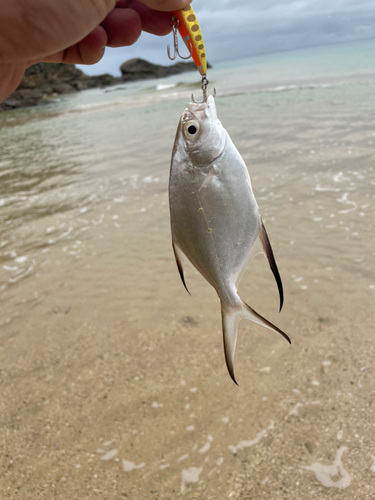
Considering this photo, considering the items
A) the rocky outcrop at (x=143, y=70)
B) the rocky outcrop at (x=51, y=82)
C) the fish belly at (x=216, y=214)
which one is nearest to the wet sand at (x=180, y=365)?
the fish belly at (x=216, y=214)

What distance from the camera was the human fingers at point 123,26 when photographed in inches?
88.4

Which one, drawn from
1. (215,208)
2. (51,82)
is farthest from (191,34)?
(51,82)

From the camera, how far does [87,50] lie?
7.71 ft

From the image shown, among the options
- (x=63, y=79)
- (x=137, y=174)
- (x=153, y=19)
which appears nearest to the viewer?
(x=153, y=19)

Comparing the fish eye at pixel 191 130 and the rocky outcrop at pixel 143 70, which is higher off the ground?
the rocky outcrop at pixel 143 70

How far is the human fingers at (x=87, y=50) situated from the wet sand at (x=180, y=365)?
212 centimetres

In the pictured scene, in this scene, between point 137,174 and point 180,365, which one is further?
point 137,174

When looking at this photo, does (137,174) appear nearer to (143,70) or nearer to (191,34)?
(191,34)

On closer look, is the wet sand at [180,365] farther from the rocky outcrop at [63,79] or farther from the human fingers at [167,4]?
the rocky outcrop at [63,79]

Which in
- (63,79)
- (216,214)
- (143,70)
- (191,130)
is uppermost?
(63,79)

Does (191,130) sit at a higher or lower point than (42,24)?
lower

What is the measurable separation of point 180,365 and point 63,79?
5390 centimetres

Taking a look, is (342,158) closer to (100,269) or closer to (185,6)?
(100,269)

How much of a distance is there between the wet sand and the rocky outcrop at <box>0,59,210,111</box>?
115 feet
